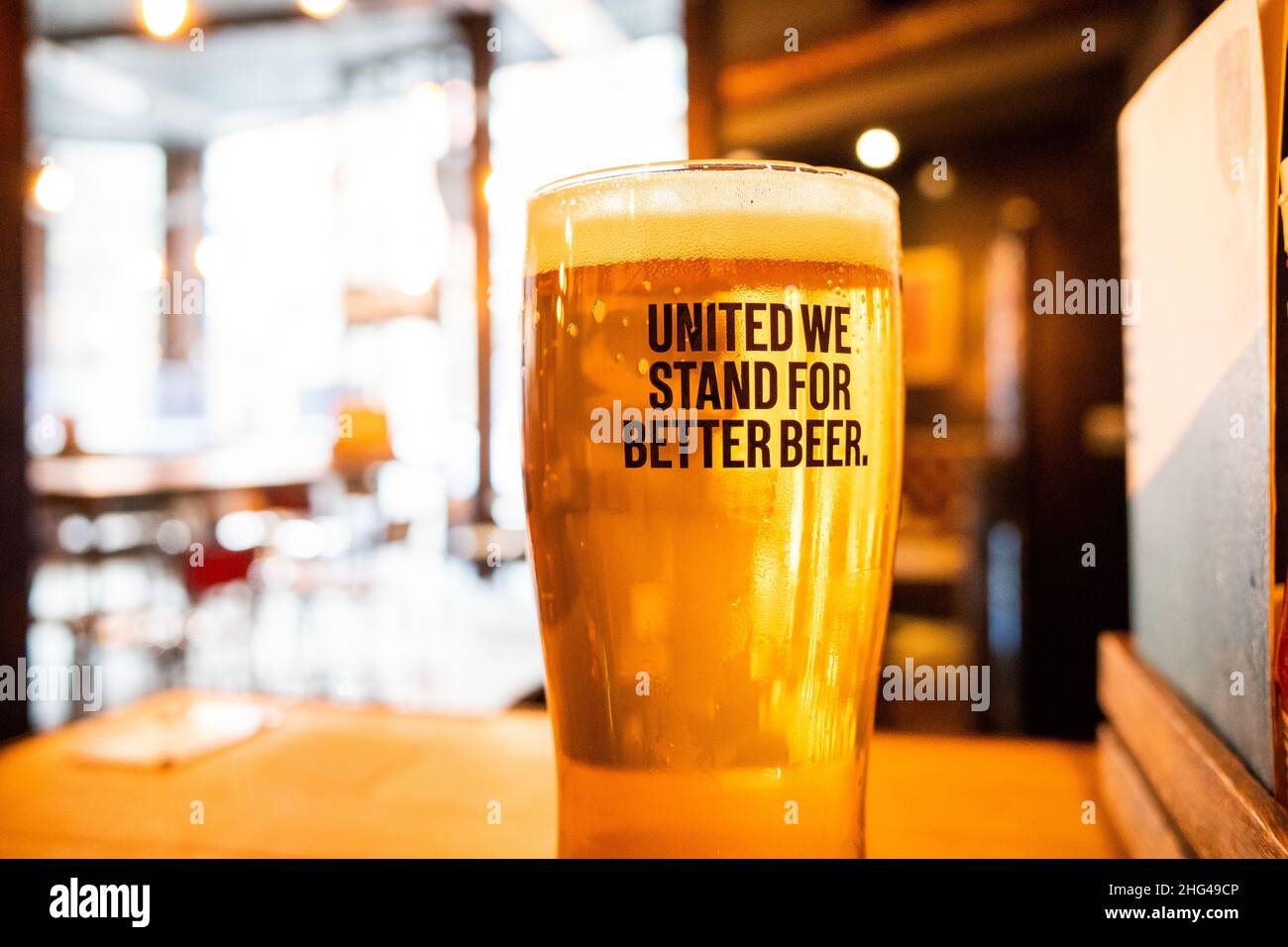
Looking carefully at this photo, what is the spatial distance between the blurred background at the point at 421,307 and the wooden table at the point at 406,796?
0.30 m

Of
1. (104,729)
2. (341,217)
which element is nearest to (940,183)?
(104,729)

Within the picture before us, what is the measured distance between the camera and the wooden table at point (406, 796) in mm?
814

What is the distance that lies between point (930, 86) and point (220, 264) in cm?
1006

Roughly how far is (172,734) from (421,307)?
1132cm

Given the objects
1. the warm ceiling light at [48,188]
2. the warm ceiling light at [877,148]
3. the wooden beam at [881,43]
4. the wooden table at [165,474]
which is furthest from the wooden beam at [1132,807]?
the warm ceiling light at [48,188]

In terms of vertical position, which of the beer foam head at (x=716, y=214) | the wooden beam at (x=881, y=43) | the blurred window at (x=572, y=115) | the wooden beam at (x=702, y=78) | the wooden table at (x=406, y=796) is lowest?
the wooden table at (x=406, y=796)

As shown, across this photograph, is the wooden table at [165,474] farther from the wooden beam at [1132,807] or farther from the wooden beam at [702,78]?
the wooden beam at [1132,807]

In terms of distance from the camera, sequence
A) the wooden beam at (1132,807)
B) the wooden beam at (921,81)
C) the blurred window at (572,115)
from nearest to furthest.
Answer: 1. the wooden beam at (1132,807)
2. the wooden beam at (921,81)
3. the blurred window at (572,115)

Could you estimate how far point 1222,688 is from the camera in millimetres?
622

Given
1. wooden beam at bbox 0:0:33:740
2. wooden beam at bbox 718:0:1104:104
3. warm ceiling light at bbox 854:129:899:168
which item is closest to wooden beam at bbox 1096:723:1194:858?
wooden beam at bbox 0:0:33:740

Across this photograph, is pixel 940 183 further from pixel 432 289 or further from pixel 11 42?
pixel 432 289

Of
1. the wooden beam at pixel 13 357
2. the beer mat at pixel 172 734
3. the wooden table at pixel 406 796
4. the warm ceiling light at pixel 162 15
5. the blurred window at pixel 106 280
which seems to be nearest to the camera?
the wooden table at pixel 406 796

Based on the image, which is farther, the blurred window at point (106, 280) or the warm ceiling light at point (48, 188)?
the blurred window at point (106, 280)

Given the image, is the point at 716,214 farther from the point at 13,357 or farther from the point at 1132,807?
the point at 13,357
